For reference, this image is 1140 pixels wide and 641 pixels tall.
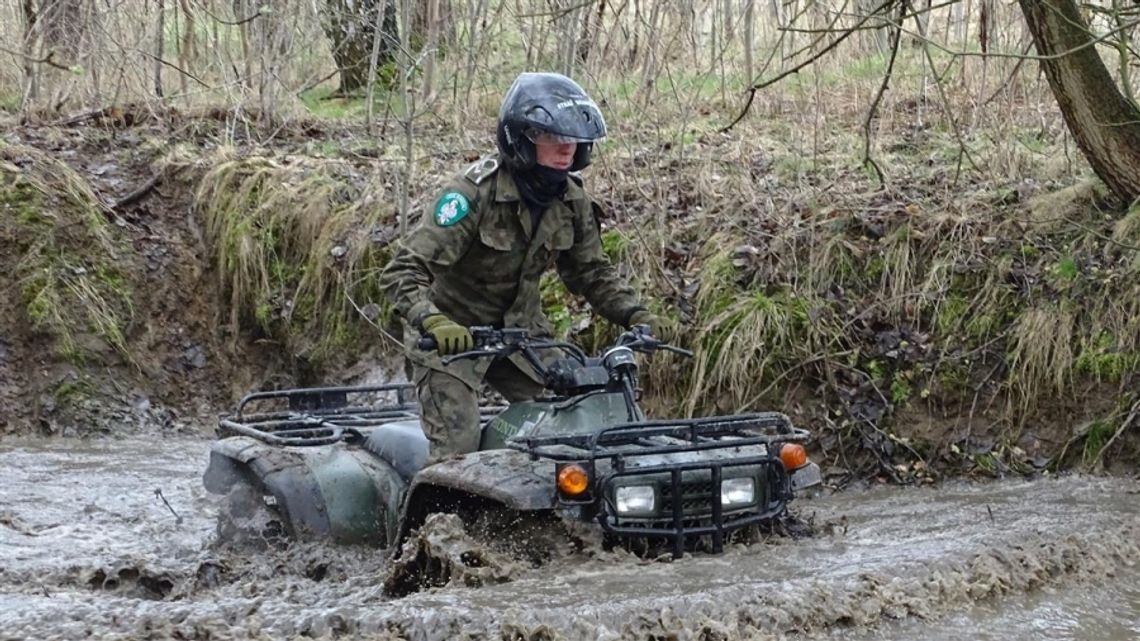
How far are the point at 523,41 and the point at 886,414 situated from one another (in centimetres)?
447

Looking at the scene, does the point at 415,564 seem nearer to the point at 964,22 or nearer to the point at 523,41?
the point at 523,41

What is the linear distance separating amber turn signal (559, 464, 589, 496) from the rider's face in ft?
5.02

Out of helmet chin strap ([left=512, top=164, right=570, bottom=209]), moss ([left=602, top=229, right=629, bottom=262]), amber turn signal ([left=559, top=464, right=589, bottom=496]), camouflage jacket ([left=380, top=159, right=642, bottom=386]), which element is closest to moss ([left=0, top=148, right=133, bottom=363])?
moss ([left=602, top=229, right=629, bottom=262])

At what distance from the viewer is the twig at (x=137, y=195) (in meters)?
12.1

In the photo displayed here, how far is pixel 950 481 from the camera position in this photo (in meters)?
8.16

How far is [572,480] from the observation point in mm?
4922

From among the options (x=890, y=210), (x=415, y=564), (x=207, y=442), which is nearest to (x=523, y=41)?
(x=890, y=210)

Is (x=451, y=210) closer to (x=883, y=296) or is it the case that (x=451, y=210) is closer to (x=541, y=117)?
(x=541, y=117)

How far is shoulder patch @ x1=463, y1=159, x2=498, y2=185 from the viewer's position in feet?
19.7

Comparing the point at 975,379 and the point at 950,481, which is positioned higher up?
the point at 975,379

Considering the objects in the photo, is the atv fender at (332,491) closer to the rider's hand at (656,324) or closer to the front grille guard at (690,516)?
the rider's hand at (656,324)

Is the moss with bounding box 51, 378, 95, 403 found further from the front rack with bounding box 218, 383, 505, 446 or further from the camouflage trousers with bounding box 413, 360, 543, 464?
the camouflage trousers with bounding box 413, 360, 543, 464

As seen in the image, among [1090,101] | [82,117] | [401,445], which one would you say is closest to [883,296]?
[1090,101]

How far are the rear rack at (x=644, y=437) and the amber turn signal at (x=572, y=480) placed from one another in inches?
2.1
